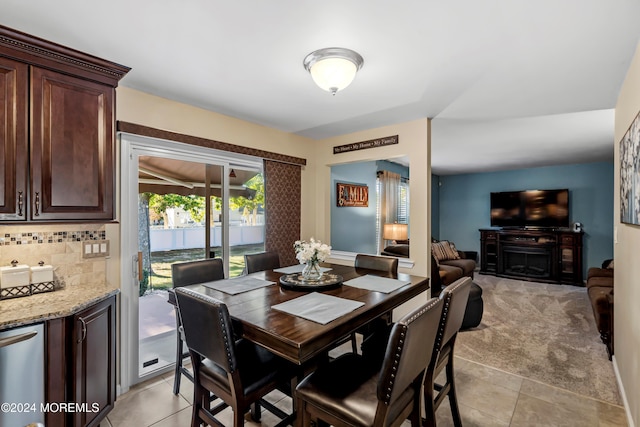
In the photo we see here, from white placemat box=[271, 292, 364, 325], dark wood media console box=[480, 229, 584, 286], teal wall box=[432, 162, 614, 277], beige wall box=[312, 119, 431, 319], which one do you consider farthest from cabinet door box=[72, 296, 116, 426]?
teal wall box=[432, 162, 614, 277]

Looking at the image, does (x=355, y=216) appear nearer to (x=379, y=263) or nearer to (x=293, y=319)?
(x=379, y=263)

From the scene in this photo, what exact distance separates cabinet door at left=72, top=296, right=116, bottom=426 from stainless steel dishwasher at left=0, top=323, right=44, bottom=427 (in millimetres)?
158

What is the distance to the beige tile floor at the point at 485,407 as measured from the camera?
2064mm

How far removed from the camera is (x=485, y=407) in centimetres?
222

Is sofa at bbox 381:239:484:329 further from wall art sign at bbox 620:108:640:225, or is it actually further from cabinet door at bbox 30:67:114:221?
cabinet door at bbox 30:67:114:221

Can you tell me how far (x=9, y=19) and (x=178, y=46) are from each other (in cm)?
83

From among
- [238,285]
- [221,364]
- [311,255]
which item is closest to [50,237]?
[238,285]

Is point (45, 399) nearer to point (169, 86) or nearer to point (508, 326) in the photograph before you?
point (169, 86)

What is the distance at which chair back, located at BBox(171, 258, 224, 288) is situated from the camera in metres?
2.47

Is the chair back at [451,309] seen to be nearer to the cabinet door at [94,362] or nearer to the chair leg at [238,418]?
the chair leg at [238,418]

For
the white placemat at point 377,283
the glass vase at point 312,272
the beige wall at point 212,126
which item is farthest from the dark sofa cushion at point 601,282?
the glass vase at point 312,272

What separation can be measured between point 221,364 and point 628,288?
8.60 feet

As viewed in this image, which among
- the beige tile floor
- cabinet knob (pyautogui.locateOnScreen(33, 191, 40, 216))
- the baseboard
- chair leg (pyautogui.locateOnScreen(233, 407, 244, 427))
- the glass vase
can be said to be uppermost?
cabinet knob (pyautogui.locateOnScreen(33, 191, 40, 216))

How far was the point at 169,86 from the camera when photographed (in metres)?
2.45
